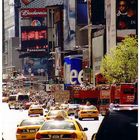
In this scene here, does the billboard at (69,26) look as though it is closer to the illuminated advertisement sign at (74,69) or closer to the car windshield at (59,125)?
the illuminated advertisement sign at (74,69)

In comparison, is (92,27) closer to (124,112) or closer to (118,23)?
(118,23)

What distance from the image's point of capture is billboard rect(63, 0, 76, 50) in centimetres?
11734

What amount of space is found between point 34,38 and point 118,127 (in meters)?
156

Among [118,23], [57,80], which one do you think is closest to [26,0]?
[57,80]

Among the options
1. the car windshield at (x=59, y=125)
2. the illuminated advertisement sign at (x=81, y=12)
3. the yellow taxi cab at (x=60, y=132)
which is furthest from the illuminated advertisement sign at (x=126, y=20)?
the yellow taxi cab at (x=60, y=132)

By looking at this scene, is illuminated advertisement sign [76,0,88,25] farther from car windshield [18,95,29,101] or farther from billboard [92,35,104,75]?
car windshield [18,95,29,101]

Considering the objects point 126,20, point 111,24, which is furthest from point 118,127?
point 111,24

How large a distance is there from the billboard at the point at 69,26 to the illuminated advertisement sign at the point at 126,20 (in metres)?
41.3

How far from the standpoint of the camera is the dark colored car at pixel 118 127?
823 centimetres

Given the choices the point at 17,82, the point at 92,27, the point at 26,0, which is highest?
the point at 26,0

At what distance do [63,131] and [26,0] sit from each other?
166 metres

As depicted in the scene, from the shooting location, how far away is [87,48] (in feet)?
327

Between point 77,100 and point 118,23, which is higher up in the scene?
point 118,23

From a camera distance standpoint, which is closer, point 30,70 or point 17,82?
point 17,82
